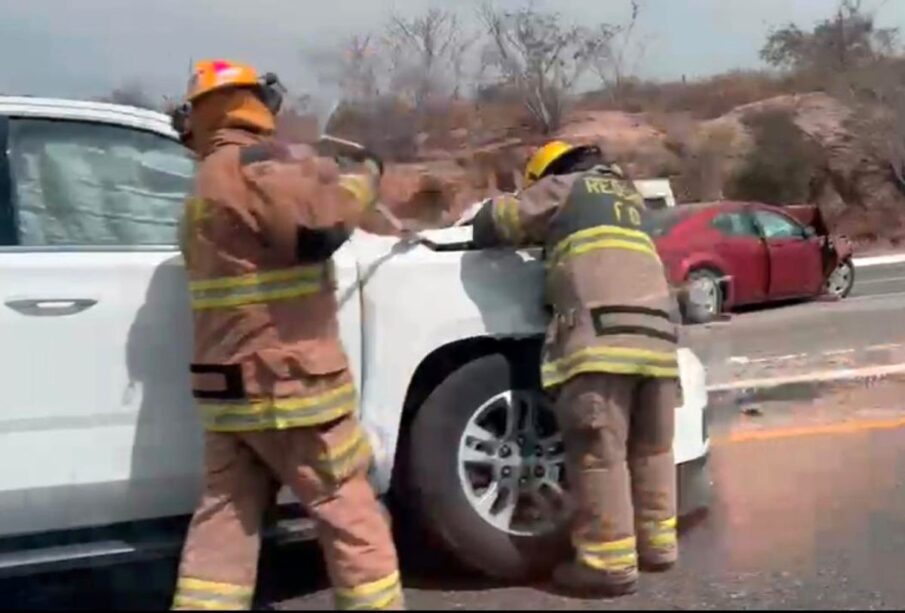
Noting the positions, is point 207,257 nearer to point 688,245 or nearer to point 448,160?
point 688,245

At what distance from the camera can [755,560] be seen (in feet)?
15.9

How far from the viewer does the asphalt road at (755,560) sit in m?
4.23

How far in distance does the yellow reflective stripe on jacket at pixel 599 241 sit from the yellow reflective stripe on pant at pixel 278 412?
3.13ft

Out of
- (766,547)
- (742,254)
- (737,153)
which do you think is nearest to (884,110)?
(737,153)

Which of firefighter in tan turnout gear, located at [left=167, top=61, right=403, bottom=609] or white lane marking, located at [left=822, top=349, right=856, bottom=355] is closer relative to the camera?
firefighter in tan turnout gear, located at [left=167, top=61, right=403, bottom=609]

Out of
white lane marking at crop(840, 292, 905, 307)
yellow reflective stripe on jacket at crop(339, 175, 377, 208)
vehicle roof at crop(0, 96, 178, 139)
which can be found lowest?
Answer: white lane marking at crop(840, 292, 905, 307)

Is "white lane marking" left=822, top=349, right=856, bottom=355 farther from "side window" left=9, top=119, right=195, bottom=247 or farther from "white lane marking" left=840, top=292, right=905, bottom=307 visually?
"white lane marking" left=840, top=292, right=905, bottom=307

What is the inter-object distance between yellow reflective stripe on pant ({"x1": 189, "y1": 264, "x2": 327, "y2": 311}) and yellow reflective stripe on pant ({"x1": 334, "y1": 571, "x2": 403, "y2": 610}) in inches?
31.4

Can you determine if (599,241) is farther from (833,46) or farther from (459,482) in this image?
(833,46)

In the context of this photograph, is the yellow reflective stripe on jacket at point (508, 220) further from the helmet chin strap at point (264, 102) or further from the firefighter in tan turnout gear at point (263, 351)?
the helmet chin strap at point (264, 102)

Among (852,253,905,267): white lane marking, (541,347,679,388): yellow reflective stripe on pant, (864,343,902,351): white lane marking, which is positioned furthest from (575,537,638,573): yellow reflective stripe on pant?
(852,253,905,267): white lane marking

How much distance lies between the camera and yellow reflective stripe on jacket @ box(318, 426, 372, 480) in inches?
145

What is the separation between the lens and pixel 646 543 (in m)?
4.54

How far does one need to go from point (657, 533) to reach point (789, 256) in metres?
13.0
